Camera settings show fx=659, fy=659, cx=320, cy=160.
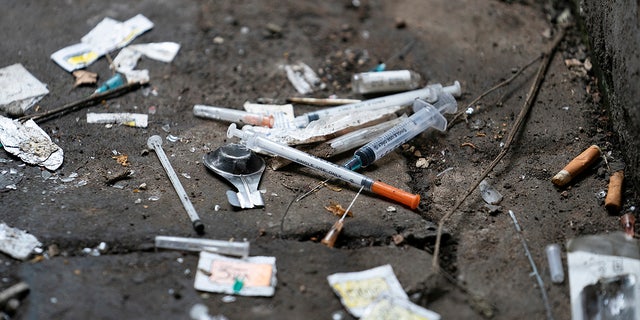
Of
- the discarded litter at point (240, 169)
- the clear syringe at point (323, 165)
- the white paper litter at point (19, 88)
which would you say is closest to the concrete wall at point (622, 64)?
the clear syringe at point (323, 165)

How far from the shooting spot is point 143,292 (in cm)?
209

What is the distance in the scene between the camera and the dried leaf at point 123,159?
2.70 m

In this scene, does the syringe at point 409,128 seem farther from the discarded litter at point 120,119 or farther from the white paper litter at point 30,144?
the white paper litter at point 30,144

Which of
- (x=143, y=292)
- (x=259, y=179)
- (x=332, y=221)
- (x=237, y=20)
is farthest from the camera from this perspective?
(x=237, y=20)

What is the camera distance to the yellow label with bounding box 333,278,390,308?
2096 mm

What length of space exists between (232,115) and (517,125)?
4.17 ft

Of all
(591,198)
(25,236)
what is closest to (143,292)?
(25,236)

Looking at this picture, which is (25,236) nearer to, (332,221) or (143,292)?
(143,292)

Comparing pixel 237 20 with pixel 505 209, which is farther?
pixel 237 20

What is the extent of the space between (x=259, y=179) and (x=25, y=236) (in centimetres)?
86

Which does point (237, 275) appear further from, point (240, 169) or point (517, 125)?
point (517, 125)

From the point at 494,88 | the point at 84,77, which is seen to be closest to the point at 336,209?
the point at 494,88

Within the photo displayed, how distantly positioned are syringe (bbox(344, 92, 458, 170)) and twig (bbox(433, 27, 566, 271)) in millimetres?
286

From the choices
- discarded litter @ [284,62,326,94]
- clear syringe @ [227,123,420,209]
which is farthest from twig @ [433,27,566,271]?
discarded litter @ [284,62,326,94]
